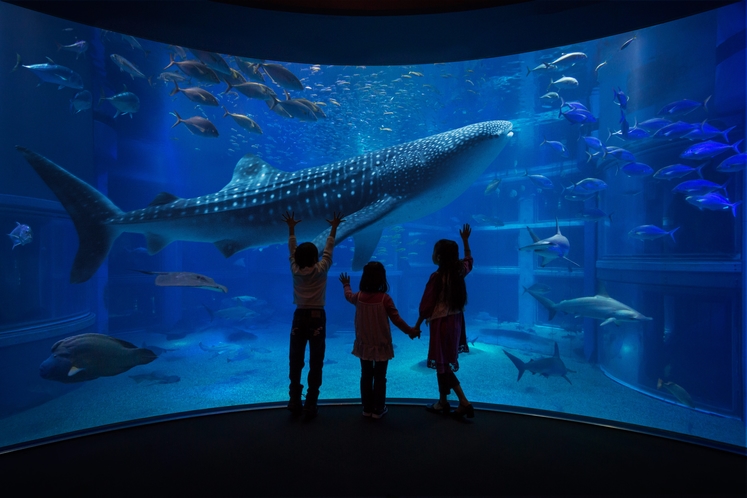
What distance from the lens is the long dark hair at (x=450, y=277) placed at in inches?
115

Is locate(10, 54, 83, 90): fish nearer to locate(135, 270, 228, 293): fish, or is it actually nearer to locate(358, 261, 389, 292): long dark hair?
locate(135, 270, 228, 293): fish

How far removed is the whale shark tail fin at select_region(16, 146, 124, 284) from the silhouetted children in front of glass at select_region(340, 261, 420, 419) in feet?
11.0

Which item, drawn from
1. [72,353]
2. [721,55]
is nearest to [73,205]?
[72,353]

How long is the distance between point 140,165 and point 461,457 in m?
22.6

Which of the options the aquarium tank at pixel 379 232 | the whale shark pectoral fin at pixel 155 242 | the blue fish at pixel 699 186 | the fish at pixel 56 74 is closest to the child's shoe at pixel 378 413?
the aquarium tank at pixel 379 232

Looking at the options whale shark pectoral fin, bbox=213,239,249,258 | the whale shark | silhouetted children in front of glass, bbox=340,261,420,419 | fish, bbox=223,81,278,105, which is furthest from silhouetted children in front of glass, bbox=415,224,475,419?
fish, bbox=223,81,278,105

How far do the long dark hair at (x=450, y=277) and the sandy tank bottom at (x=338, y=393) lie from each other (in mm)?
4630

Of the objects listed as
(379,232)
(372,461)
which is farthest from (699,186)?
(372,461)

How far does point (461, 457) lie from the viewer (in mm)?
2260

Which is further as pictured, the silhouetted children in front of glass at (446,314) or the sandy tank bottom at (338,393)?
the sandy tank bottom at (338,393)

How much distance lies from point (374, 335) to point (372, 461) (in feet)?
3.10

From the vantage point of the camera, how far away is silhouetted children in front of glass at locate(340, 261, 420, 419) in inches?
114

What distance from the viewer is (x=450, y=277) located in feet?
9.67

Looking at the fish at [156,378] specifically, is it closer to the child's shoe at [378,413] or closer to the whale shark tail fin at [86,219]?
the whale shark tail fin at [86,219]
